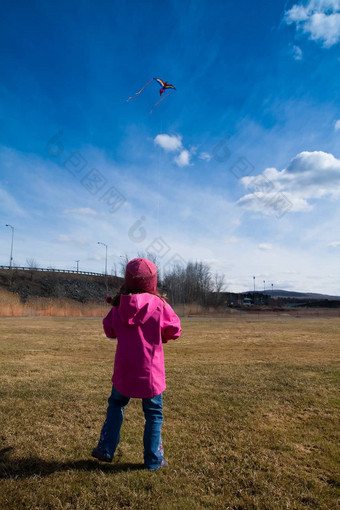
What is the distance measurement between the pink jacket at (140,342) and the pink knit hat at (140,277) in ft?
0.31

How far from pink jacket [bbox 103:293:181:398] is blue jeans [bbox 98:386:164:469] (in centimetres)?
11

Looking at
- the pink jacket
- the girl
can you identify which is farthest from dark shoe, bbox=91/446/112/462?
the pink jacket

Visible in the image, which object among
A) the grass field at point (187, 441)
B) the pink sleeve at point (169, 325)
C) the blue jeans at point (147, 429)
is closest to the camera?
the grass field at point (187, 441)

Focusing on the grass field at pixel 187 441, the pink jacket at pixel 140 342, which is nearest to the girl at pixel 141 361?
the pink jacket at pixel 140 342

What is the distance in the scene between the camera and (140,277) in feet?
9.93

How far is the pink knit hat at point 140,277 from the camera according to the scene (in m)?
3.03

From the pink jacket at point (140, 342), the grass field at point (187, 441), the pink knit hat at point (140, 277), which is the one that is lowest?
the grass field at point (187, 441)

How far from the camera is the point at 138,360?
113 inches

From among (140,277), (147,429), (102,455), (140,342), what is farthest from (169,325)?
(102,455)

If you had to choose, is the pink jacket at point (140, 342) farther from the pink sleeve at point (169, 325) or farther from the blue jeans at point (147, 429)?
the blue jeans at point (147, 429)

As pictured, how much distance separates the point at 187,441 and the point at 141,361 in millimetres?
1093

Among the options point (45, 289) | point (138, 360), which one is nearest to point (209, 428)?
point (138, 360)

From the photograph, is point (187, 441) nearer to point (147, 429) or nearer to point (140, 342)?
point (147, 429)

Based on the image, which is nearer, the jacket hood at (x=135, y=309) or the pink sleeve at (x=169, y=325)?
the jacket hood at (x=135, y=309)
